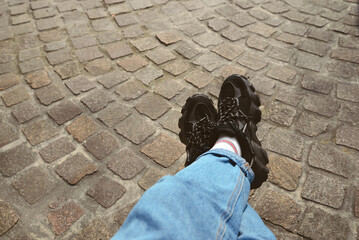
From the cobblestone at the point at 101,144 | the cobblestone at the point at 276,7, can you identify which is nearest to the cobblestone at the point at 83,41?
the cobblestone at the point at 101,144

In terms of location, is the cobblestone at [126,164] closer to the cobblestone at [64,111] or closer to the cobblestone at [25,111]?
the cobblestone at [64,111]

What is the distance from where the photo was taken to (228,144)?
6.44 feet

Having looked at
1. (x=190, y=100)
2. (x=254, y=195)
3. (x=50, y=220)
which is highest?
(x=190, y=100)

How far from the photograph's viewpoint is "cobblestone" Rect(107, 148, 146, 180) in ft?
6.86

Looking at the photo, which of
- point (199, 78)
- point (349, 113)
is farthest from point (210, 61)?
point (349, 113)

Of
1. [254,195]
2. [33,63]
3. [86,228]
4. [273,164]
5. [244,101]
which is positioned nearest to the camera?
[86,228]

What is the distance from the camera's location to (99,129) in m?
2.37

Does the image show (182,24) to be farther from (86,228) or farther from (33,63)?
(86,228)

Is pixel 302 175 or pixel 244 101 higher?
pixel 244 101

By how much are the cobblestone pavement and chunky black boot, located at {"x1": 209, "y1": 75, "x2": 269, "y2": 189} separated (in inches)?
7.6

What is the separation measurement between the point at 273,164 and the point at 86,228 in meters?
1.43

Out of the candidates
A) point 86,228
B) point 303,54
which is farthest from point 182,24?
point 86,228

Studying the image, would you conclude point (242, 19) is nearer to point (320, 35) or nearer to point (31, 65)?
point (320, 35)

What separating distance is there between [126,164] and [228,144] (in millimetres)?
803
